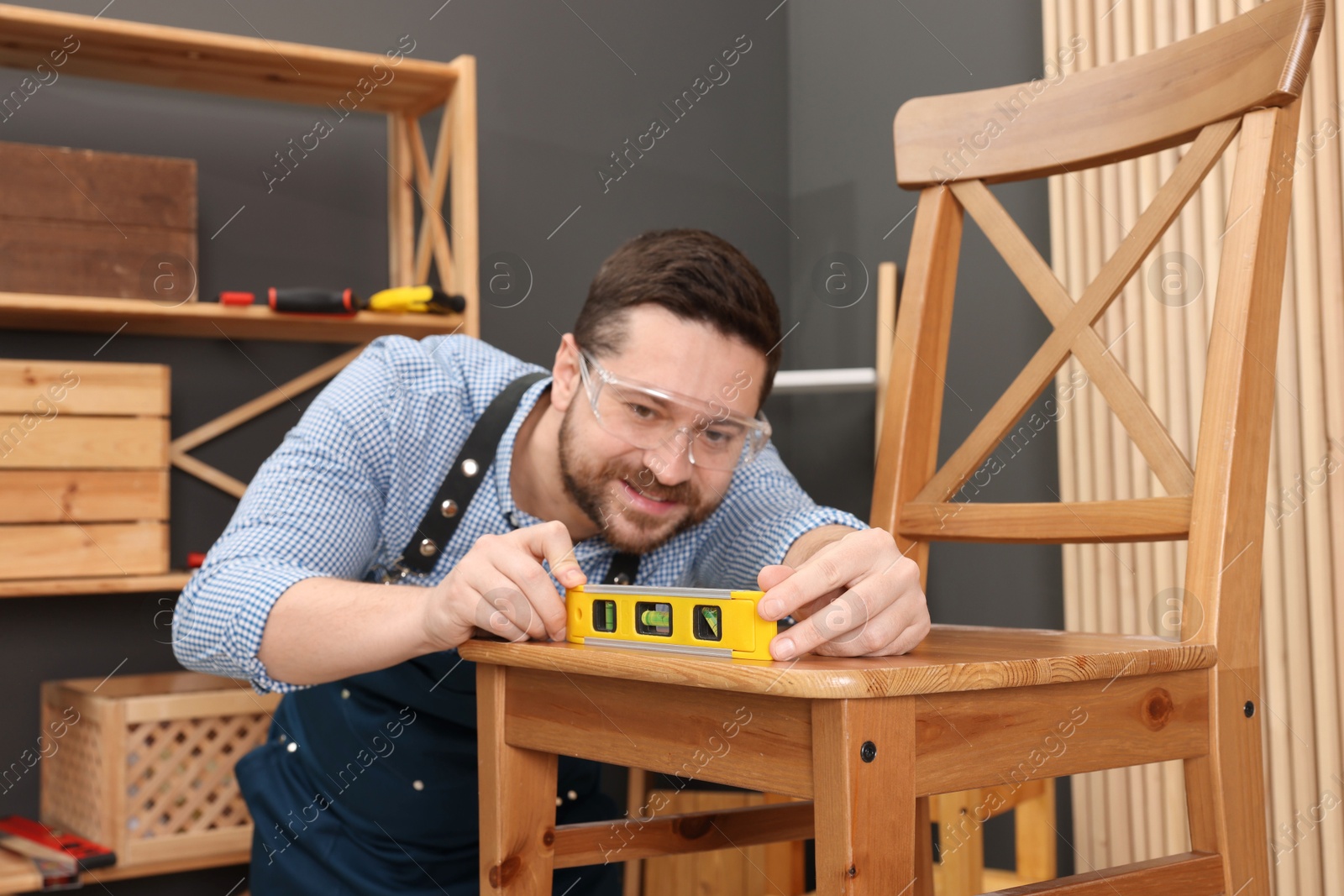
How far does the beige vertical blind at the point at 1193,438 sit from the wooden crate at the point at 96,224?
1.41m

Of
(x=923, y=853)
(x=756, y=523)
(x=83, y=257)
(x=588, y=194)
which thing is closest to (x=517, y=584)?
(x=756, y=523)

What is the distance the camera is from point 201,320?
6.34ft

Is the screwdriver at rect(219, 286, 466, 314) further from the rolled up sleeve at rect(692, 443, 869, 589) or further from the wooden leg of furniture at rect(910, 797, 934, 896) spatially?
the wooden leg of furniture at rect(910, 797, 934, 896)

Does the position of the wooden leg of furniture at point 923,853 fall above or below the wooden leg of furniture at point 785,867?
above

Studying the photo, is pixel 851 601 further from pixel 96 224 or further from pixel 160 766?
pixel 96 224

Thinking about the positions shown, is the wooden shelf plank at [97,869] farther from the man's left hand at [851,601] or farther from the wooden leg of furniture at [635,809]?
the man's left hand at [851,601]

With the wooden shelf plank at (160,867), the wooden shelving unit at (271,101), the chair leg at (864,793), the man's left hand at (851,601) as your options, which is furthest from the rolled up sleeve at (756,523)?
the wooden shelf plank at (160,867)

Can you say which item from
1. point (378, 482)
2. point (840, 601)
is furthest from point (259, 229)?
point (840, 601)

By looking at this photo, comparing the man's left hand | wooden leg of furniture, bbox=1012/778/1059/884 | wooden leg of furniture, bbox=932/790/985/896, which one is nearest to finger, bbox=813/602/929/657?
the man's left hand

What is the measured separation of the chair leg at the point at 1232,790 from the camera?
0.86 meters

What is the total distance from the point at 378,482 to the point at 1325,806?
4.05 feet

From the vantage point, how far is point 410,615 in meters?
0.96

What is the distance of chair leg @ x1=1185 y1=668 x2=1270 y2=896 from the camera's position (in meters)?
0.86

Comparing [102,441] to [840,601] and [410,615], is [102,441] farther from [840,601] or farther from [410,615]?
[840,601]
